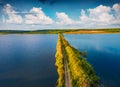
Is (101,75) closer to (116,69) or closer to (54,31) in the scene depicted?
(116,69)

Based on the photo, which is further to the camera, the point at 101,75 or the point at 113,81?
the point at 101,75

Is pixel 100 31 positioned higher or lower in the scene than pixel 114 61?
lower

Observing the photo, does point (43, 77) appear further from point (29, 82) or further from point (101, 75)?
point (101, 75)

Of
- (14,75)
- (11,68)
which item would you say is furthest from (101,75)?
(11,68)

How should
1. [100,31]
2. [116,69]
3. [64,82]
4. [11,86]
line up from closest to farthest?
1. [64,82]
2. [11,86]
3. [116,69]
4. [100,31]

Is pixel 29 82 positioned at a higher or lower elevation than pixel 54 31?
higher

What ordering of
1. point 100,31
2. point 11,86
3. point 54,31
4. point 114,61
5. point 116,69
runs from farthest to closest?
point 54,31
point 100,31
point 114,61
point 116,69
point 11,86

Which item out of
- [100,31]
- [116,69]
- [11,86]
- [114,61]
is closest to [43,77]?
[11,86]

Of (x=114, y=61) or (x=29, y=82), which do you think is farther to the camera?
(x=114, y=61)

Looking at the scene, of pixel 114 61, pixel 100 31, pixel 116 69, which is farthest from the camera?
pixel 100 31
